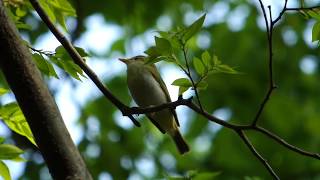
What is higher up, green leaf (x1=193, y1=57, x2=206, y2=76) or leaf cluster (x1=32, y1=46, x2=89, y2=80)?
leaf cluster (x1=32, y1=46, x2=89, y2=80)

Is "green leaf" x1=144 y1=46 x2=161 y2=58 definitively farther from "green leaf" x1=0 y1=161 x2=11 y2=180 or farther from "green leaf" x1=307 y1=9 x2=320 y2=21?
"green leaf" x1=0 y1=161 x2=11 y2=180

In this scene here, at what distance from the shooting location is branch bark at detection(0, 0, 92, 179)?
2.03 meters

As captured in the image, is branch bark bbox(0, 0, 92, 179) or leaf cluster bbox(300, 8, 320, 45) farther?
leaf cluster bbox(300, 8, 320, 45)

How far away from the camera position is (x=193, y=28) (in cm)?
247

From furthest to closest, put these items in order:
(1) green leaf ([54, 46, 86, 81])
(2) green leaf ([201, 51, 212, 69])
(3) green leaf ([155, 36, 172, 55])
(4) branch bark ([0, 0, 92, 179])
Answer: (1) green leaf ([54, 46, 86, 81]), (2) green leaf ([201, 51, 212, 69]), (3) green leaf ([155, 36, 172, 55]), (4) branch bark ([0, 0, 92, 179])

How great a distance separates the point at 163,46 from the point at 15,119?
2.80 feet

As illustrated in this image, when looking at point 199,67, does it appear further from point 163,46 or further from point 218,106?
point 218,106

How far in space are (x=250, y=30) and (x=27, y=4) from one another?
22.7 ft

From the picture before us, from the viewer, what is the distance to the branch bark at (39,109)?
2.03 m

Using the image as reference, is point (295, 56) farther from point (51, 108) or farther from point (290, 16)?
point (51, 108)

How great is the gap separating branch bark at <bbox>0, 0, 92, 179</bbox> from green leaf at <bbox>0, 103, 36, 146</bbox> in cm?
74

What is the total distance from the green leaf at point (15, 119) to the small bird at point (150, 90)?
7.10ft

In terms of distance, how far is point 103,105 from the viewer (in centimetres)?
910

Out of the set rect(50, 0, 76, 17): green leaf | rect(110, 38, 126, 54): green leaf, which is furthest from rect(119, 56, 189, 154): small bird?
rect(110, 38, 126, 54): green leaf
